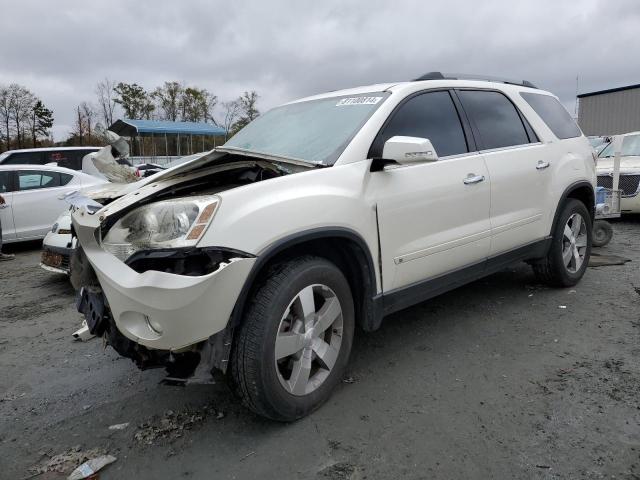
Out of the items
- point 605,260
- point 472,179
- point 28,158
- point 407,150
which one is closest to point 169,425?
point 407,150

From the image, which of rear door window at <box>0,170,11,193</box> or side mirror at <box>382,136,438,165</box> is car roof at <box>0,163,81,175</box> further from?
side mirror at <box>382,136,438,165</box>

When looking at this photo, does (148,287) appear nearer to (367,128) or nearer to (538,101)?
(367,128)

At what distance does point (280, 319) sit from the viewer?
2484 mm

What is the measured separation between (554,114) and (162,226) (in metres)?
4.06

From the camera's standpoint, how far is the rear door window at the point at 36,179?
8383mm

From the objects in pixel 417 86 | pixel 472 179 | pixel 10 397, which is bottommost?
pixel 10 397

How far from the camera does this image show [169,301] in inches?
86.4

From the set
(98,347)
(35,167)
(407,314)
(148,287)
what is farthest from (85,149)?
(148,287)

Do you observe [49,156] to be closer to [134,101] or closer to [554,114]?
[554,114]

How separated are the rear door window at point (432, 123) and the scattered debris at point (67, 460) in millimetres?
2379

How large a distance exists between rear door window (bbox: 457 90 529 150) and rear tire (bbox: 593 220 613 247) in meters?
3.41

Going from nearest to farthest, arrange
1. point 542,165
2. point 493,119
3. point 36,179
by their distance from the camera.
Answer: point 493,119, point 542,165, point 36,179

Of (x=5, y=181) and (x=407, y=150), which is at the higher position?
(x=5, y=181)

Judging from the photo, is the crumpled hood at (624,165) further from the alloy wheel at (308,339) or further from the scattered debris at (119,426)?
the scattered debris at (119,426)
